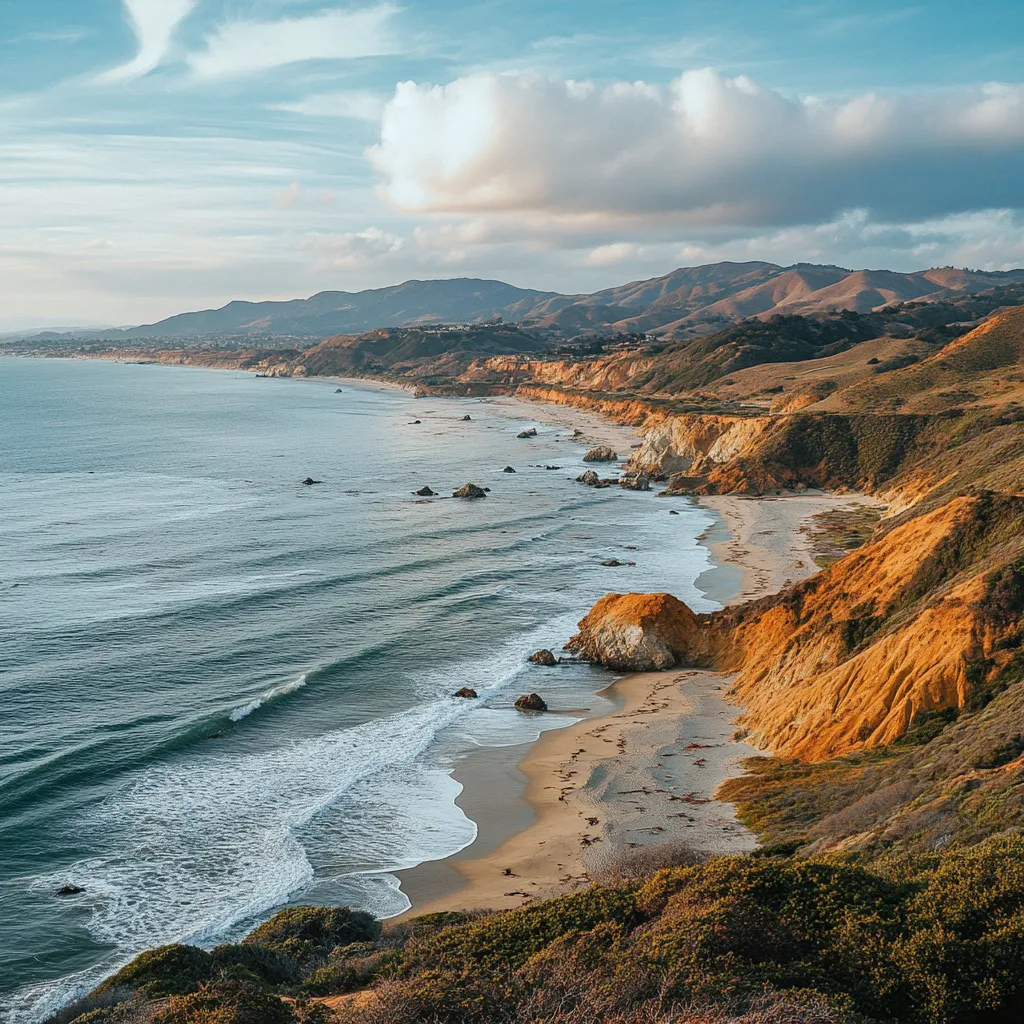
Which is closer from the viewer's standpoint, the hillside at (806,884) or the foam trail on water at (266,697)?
the hillside at (806,884)

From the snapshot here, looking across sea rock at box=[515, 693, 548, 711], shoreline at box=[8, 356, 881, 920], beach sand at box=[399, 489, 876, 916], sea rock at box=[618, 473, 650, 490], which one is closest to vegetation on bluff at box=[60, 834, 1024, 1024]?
beach sand at box=[399, 489, 876, 916]

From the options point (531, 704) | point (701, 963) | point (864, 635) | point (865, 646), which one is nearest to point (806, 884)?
point (701, 963)

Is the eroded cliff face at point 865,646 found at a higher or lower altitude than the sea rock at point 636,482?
lower

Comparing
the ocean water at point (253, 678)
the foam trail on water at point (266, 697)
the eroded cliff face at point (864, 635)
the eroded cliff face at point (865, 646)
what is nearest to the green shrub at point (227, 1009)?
the ocean water at point (253, 678)

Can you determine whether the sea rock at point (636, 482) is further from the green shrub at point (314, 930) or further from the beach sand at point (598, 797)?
the green shrub at point (314, 930)

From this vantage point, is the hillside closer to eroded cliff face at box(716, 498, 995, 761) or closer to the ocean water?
eroded cliff face at box(716, 498, 995, 761)

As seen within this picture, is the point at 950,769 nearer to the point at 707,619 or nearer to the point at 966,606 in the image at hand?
the point at 966,606

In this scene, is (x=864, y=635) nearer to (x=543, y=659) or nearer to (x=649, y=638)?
(x=649, y=638)
